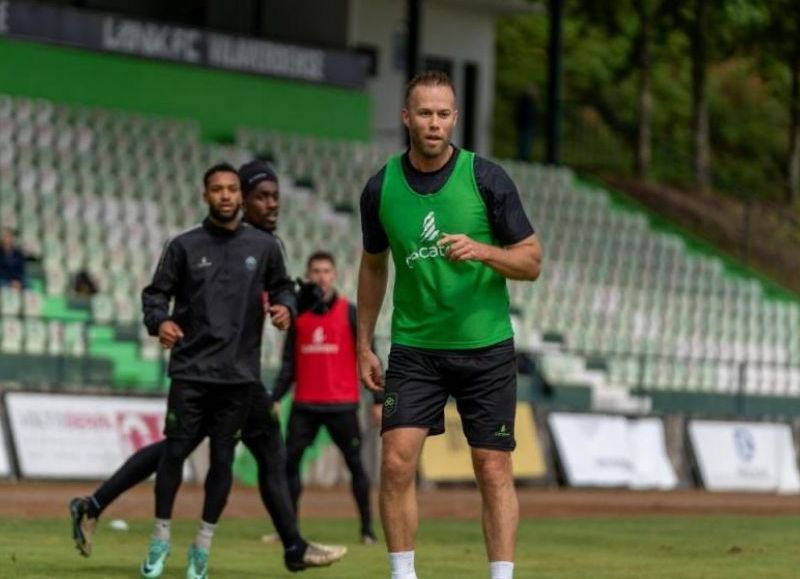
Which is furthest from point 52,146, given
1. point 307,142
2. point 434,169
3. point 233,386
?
point 434,169

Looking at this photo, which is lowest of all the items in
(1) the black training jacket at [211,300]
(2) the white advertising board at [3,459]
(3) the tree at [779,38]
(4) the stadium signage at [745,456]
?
(4) the stadium signage at [745,456]

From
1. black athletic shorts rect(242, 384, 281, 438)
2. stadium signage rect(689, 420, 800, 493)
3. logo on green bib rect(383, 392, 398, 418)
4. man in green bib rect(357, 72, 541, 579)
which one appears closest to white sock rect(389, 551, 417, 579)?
man in green bib rect(357, 72, 541, 579)

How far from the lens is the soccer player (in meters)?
16.7

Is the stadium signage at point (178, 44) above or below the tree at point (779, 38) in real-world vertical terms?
below

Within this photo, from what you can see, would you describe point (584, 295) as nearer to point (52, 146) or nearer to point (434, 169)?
point (52, 146)

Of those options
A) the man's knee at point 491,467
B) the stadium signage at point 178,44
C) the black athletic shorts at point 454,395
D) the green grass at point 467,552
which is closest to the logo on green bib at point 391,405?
the black athletic shorts at point 454,395

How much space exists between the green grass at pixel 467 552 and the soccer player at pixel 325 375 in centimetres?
79

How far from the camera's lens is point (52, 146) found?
30.2 meters

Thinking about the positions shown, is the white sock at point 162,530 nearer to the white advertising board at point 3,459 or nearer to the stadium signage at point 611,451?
the white advertising board at point 3,459

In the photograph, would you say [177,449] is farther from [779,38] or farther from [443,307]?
[779,38]

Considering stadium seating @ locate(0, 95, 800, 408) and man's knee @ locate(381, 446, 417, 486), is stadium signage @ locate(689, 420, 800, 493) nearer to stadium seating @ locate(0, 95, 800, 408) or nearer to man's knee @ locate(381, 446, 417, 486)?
stadium seating @ locate(0, 95, 800, 408)

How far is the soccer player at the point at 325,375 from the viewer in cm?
1667

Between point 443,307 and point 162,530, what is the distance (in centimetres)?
265

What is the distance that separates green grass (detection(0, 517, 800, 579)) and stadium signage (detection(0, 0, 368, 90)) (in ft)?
50.2
